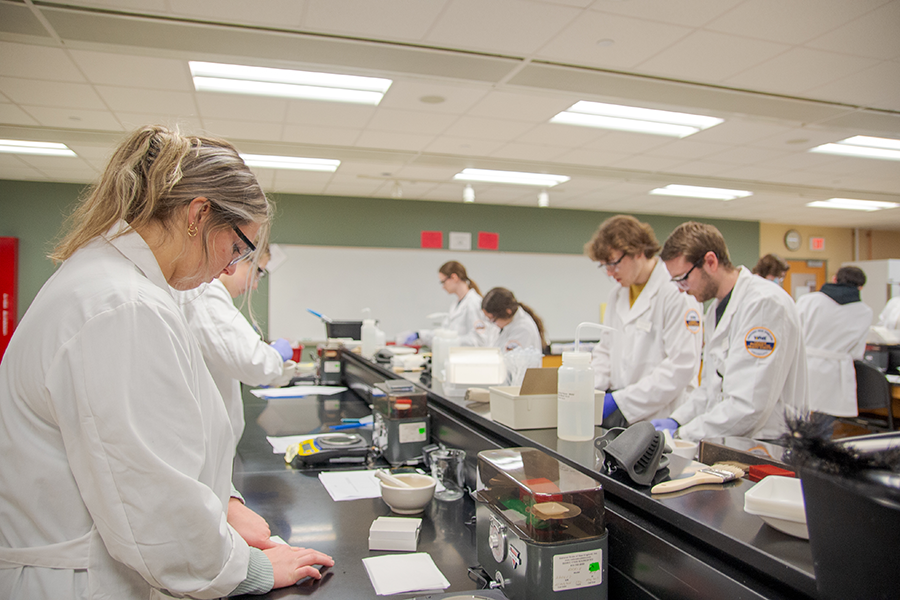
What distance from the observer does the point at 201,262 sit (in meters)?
0.95

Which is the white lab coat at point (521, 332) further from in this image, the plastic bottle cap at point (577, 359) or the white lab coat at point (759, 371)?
Result: the plastic bottle cap at point (577, 359)

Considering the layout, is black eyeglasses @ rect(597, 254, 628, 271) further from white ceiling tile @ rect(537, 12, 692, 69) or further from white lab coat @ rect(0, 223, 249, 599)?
white lab coat @ rect(0, 223, 249, 599)

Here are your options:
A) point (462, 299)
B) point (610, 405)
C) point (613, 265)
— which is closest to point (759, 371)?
point (610, 405)

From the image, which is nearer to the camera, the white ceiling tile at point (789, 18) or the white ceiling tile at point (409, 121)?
the white ceiling tile at point (789, 18)

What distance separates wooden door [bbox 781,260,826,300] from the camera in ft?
29.4

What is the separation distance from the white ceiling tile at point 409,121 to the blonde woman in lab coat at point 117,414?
127 inches

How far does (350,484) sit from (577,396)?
0.78 meters

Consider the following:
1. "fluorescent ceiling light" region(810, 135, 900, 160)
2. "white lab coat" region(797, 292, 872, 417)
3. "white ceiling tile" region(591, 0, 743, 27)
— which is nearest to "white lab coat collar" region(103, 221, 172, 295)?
"white ceiling tile" region(591, 0, 743, 27)

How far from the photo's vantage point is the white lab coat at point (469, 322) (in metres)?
5.29

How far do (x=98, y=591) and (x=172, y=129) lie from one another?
28.6 inches

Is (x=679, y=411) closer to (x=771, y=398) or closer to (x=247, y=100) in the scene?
(x=771, y=398)

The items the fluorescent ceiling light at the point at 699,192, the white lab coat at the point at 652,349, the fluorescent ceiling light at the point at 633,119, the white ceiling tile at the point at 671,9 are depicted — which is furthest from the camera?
the fluorescent ceiling light at the point at 699,192

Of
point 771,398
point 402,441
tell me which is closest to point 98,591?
point 402,441

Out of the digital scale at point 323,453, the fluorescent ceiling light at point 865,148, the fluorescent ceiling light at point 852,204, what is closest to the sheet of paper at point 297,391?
the digital scale at point 323,453
